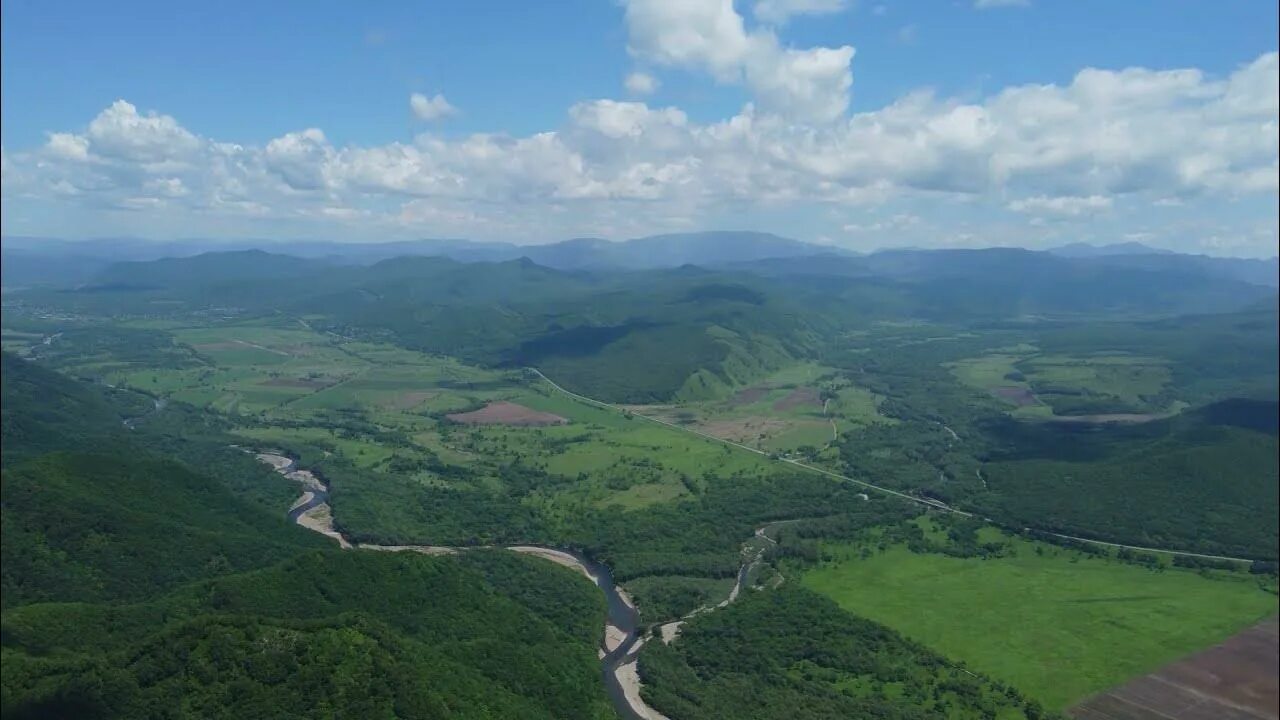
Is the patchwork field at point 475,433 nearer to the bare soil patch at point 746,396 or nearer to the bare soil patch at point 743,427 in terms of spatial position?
the bare soil patch at point 743,427

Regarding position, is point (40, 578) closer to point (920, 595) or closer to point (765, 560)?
point (765, 560)

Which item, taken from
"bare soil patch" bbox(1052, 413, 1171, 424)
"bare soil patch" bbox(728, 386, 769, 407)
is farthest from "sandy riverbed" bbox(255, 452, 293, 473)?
"bare soil patch" bbox(1052, 413, 1171, 424)

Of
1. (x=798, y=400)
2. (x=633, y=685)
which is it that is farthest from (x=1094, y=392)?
(x=633, y=685)

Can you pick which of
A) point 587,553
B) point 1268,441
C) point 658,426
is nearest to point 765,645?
point 587,553

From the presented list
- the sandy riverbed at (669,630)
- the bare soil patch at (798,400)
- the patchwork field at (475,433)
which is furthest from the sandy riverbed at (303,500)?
the bare soil patch at (798,400)

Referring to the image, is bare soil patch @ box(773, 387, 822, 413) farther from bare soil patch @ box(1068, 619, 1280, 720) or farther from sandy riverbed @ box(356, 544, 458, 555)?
bare soil patch @ box(1068, 619, 1280, 720)
